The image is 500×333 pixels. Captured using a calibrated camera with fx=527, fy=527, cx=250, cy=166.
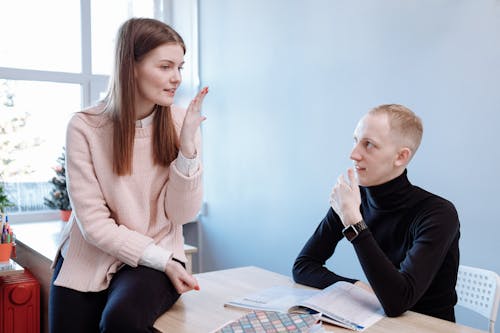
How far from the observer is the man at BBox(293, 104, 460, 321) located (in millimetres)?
1317

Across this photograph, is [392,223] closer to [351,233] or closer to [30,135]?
[351,233]

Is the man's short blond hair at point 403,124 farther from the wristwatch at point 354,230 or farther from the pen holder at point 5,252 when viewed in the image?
the pen holder at point 5,252

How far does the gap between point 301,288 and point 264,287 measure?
10cm

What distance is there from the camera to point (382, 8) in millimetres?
2494

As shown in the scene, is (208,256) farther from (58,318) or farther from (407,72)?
(58,318)

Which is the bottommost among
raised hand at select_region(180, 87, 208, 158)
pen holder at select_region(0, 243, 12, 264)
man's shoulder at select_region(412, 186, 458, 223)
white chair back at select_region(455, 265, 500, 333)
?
pen holder at select_region(0, 243, 12, 264)

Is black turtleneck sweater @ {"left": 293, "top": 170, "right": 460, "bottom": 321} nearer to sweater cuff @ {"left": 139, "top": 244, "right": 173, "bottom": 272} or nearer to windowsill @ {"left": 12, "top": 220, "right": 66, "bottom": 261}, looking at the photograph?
sweater cuff @ {"left": 139, "top": 244, "right": 173, "bottom": 272}

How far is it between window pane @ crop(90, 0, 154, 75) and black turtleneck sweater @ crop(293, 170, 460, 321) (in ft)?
8.48

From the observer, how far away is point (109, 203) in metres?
1.52

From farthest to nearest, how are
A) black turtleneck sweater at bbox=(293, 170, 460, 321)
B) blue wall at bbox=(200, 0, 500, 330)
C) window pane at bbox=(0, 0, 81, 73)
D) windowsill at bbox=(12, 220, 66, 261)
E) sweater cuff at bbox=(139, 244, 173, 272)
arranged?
window pane at bbox=(0, 0, 81, 73), windowsill at bbox=(12, 220, 66, 261), blue wall at bbox=(200, 0, 500, 330), sweater cuff at bbox=(139, 244, 173, 272), black turtleneck sweater at bbox=(293, 170, 460, 321)

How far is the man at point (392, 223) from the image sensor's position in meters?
1.32

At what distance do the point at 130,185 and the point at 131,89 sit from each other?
281 mm

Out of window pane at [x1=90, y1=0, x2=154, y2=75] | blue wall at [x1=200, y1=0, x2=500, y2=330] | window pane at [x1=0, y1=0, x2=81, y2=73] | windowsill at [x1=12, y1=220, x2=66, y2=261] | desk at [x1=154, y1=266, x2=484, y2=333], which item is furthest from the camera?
window pane at [x1=90, y1=0, x2=154, y2=75]

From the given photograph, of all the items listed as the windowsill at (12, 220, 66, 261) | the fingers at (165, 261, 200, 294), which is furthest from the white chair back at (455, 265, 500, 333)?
the windowsill at (12, 220, 66, 261)
